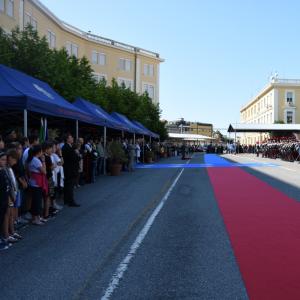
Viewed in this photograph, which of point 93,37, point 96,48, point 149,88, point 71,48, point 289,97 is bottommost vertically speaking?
point 149,88

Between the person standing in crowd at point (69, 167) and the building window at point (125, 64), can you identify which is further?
the building window at point (125, 64)

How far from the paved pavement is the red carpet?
0.67 feet

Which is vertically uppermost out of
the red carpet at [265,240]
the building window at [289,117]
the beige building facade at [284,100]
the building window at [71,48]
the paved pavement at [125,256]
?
the building window at [71,48]

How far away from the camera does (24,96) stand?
1196 centimetres

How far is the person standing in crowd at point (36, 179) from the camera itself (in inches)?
380

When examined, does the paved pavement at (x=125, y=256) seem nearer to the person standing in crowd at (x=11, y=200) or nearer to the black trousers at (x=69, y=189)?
the person standing in crowd at (x=11, y=200)

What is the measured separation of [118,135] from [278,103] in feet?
228

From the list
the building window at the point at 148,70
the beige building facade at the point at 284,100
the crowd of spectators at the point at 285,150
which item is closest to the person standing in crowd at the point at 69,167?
the crowd of spectators at the point at 285,150

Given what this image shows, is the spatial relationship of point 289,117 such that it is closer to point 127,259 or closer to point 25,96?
point 25,96

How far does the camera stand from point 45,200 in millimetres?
10227

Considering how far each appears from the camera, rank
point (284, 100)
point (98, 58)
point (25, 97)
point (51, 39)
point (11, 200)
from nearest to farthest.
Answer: point (11, 200) → point (25, 97) → point (51, 39) → point (98, 58) → point (284, 100)

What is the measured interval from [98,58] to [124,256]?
65903 millimetres

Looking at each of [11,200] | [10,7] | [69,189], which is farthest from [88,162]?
[10,7]

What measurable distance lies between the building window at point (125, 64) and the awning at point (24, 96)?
199 feet
